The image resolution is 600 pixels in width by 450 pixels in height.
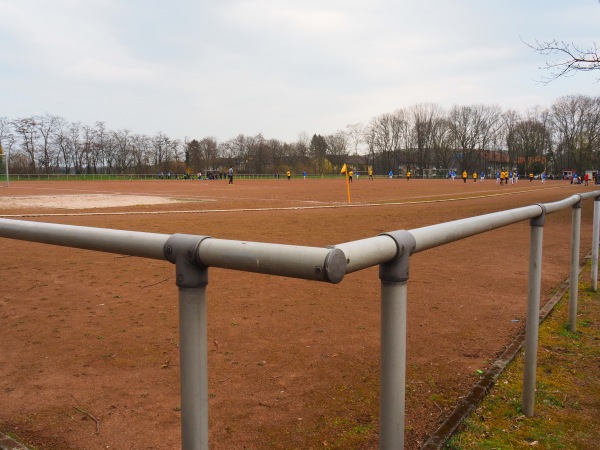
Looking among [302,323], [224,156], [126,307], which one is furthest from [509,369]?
[224,156]

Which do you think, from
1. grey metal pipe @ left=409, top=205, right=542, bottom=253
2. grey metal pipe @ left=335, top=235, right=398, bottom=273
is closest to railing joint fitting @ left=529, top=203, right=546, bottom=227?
grey metal pipe @ left=409, top=205, right=542, bottom=253

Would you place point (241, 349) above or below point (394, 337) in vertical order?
below

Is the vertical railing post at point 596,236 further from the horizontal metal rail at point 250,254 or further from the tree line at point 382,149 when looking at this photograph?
the tree line at point 382,149

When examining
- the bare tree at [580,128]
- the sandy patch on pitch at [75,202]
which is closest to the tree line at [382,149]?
the bare tree at [580,128]

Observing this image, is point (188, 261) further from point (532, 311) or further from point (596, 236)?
point (596, 236)

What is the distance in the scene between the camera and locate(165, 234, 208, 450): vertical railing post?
1353 mm

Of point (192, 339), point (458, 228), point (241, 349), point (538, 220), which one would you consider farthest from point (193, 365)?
point (241, 349)

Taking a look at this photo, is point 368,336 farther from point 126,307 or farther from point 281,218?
point 281,218

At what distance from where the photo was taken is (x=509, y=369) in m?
3.76

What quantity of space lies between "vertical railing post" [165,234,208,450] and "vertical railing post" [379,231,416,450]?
530mm

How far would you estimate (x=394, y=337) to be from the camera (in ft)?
4.94

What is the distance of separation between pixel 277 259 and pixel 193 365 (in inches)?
16.9

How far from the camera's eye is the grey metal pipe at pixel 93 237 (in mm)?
1478

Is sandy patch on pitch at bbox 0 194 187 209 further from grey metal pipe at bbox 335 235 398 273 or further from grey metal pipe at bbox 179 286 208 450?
grey metal pipe at bbox 335 235 398 273
